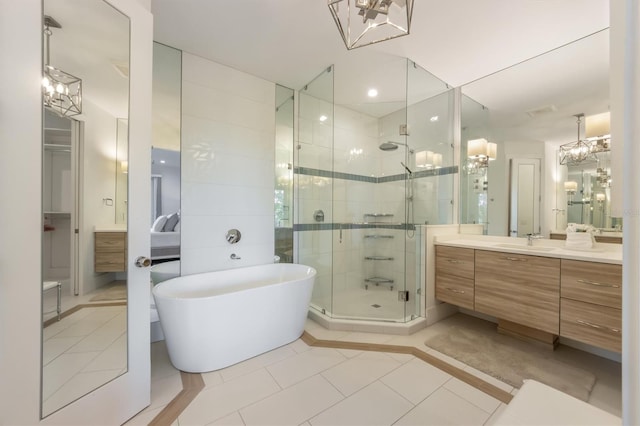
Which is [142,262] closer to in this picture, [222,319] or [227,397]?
[222,319]

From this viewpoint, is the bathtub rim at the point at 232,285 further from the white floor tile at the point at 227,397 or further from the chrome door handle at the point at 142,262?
the white floor tile at the point at 227,397

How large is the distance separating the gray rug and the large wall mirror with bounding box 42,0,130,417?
2.37 m

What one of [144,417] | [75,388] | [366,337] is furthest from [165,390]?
[366,337]

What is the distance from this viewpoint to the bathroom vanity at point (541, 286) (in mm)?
1713

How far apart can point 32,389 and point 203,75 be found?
2549 millimetres

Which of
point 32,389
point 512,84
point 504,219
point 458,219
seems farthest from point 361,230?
point 32,389

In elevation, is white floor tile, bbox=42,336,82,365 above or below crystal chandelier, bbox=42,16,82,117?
below

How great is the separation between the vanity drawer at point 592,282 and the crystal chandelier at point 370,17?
196 centimetres

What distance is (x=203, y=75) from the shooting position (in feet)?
8.38

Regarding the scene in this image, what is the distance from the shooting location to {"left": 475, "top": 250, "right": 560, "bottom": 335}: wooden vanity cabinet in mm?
1950

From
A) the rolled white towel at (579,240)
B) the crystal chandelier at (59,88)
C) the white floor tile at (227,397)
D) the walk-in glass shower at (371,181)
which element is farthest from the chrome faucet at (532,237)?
the crystal chandelier at (59,88)

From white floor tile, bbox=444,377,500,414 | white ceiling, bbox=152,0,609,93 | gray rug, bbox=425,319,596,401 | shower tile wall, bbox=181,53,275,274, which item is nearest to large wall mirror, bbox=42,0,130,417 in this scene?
white ceiling, bbox=152,0,609,93

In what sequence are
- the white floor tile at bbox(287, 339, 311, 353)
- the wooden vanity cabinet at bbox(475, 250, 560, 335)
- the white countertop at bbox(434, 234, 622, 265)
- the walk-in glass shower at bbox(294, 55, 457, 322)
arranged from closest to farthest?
the white countertop at bbox(434, 234, 622, 265) → the wooden vanity cabinet at bbox(475, 250, 560, 335) → the white floor tile at bbox(287, 339, 311, 353) → the walk-in glass shower at bbox(294, 55, 457, 322)

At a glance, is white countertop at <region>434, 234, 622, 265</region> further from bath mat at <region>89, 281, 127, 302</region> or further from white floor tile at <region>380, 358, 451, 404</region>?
bath mat at <region>89, 281, 127, 302</region>
